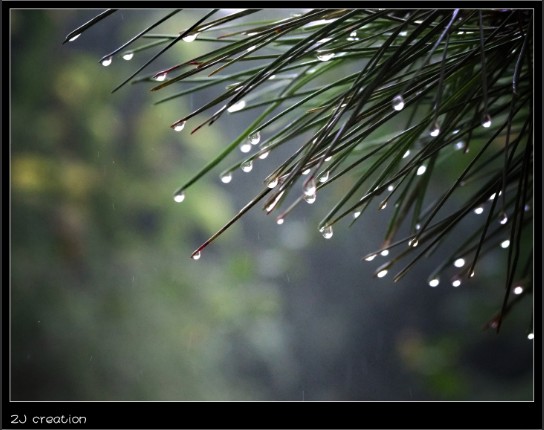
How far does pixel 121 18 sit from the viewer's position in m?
1.95

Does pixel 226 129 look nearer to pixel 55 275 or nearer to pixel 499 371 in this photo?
pixel 55 275

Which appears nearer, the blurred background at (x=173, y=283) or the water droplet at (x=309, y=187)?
the water droplet at (x=309, y=187)

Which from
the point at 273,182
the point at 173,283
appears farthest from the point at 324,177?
the point at 173,283

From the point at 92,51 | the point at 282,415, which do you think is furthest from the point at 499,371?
the point at 282,415

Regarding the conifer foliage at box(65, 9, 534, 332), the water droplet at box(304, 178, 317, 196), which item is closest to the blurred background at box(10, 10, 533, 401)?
the conifer foliage at box(65, 9, 534, 332)

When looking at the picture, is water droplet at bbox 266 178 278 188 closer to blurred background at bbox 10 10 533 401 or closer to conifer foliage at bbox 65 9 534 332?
conifer foliage at bbox 65 9 534 332

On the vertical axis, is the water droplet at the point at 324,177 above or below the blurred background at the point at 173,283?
above

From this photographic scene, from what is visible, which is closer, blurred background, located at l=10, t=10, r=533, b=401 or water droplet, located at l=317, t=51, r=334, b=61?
water droplet, located at l=317, t=51, r=334, b=61

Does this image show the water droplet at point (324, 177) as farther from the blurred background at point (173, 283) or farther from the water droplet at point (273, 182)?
the blurred background at point (173, 283)

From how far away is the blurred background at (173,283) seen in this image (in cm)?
160

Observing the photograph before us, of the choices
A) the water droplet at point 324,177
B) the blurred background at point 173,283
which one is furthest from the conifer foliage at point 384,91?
the blurred background at point 173,283

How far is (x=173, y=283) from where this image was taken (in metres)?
1.77

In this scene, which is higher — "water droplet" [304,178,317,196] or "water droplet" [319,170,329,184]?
"water droplet" [304,178,317,196]

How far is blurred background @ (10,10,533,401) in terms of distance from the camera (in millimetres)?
1603
